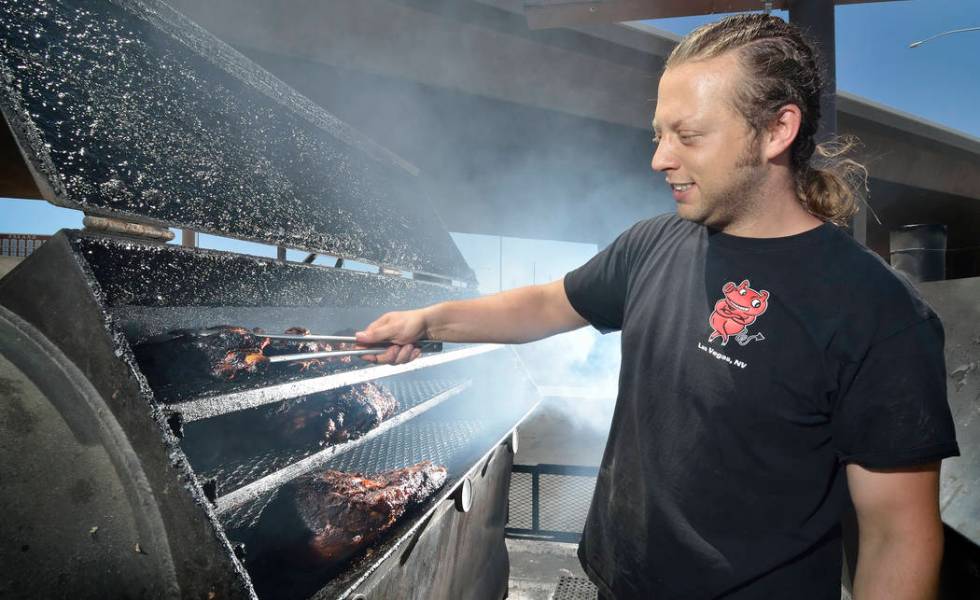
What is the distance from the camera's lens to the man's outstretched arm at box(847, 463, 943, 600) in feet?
4.13

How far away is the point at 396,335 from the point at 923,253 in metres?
4.19

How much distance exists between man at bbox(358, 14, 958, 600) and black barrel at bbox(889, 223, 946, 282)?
3043 millimetres

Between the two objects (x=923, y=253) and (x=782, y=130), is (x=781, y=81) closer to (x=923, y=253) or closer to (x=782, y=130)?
(x=782, y=130)

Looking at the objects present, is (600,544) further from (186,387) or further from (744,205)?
(186,387)

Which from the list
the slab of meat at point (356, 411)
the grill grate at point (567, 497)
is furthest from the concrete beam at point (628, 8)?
the grill grate at point (567, 497)

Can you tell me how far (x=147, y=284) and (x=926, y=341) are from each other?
6.23 feet

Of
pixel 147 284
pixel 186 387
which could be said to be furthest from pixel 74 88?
pixel 186 387

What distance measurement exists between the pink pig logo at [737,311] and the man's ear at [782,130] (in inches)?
14.4

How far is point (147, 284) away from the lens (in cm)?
138

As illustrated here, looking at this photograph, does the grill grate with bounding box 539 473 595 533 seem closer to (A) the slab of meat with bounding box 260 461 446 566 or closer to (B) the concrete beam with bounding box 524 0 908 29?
(A) the slab of meat with bounding box 260 461 446 566

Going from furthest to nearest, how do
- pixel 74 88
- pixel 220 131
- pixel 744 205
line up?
pixel 220 131 → pixel 744 205 → pixel 74 88

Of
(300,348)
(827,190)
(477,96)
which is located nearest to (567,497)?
(300,348)

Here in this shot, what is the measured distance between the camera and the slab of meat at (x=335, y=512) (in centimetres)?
155

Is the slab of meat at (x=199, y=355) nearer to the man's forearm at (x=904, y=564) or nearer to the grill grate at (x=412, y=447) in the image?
the grill grate at (x=412, y=447)
